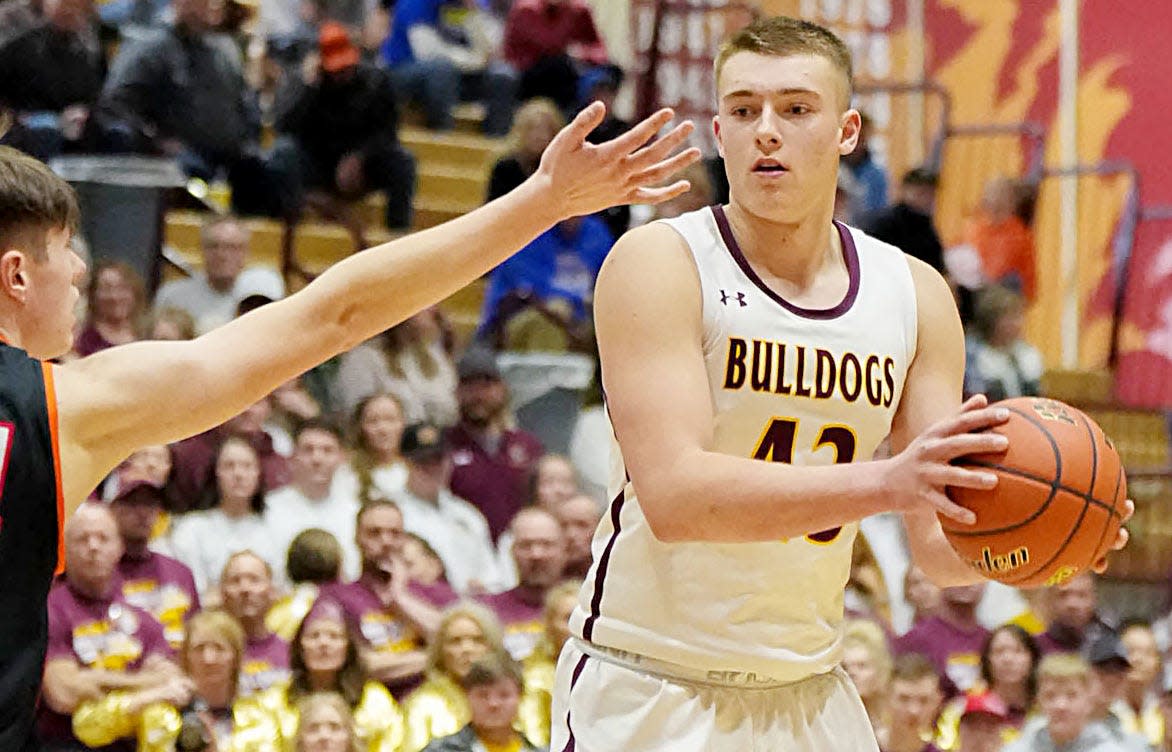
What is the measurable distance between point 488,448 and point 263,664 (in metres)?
2.28

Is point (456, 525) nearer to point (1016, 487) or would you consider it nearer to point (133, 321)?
point (133, 321)

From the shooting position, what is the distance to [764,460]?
3740 mm

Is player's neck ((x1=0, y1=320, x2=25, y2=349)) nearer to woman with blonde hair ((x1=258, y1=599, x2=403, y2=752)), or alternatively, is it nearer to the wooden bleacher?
woman with blonde hair ((x1=258, y1=599, x2=403, y2=752))

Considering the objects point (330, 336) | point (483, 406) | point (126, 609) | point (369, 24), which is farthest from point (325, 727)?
point (369, 24)

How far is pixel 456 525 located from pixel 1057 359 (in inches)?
273

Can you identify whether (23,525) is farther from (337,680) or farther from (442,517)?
(442,517)

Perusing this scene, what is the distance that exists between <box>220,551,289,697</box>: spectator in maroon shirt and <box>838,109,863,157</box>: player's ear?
4.01 meters

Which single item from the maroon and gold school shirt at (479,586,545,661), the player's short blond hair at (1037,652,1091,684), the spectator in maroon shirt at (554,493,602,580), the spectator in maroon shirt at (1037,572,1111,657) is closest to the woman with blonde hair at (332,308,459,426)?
the spectator in maroon shirt at (554,493,602,580)

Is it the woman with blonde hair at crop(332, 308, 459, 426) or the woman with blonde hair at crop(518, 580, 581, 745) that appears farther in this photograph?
the woman with blonde hair at crop(332, 308, 459, 426)

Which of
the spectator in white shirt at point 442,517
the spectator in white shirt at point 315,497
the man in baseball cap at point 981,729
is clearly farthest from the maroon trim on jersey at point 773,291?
the spectator in white shirt at point 442,517

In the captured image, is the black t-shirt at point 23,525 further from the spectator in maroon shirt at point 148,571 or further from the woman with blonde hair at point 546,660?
the woman with blonde hair at point 546,660

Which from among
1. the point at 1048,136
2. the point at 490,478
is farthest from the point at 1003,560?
the point at 1048,136

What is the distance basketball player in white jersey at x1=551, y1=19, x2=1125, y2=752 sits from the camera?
371 cm

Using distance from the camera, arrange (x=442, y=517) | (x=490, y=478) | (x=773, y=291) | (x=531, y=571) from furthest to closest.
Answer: (x=490, y=478), (x=442, y=517), (x=531, y=571), (x=773, y=291)
